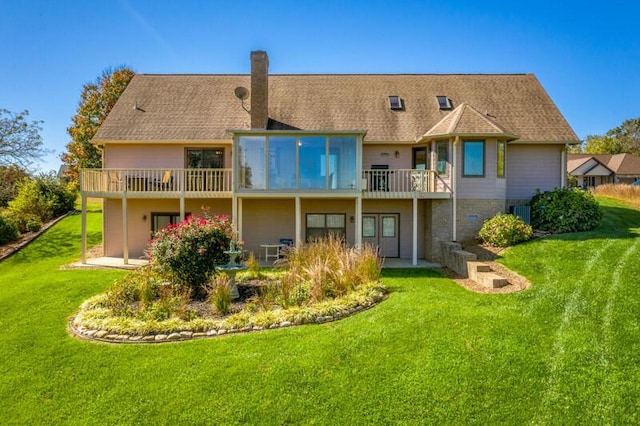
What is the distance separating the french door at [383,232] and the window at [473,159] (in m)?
3.58

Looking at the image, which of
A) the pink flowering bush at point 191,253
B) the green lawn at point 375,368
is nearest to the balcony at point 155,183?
the pink flowering bush at point 191,253

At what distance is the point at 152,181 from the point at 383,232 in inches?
390

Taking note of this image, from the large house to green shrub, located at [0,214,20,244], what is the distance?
530 cm

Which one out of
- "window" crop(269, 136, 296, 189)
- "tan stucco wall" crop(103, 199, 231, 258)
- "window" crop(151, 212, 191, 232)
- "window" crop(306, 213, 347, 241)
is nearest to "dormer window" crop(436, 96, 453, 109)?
"window" crop(306, 213, 347, 241)

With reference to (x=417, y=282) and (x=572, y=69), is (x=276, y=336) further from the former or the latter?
(x=572, y=69)

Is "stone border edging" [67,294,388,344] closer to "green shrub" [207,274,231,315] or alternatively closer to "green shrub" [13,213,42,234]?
"green shrub" [207,274,231,315]

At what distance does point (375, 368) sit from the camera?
20.0ft

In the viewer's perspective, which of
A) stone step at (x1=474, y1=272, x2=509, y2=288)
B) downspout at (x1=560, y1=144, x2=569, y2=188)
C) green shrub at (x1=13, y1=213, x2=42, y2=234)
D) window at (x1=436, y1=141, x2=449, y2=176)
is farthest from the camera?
green shrub at (x1=13, y1=213, x2=42, y2=234)

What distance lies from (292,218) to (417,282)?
7154 mm

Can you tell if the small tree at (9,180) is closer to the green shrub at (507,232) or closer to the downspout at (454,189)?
the downspout at (454,189)

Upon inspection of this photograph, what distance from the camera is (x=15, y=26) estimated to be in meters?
17.2

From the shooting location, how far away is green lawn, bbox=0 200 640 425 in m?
5.31

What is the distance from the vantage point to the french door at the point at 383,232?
1666 cm

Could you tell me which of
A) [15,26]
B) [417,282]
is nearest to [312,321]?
[417,282]
